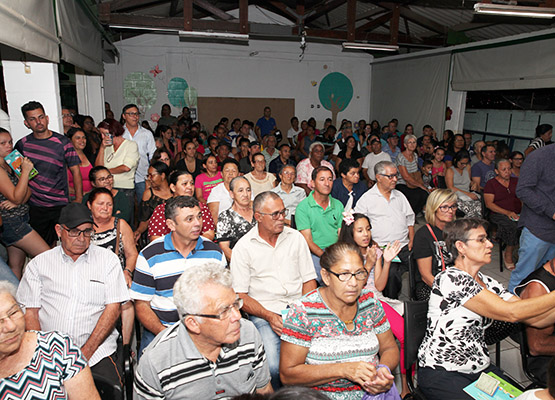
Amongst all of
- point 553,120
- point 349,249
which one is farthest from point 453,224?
point 553,120

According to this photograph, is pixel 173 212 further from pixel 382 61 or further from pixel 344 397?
pixel 382 61

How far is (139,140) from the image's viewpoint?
16.4ft

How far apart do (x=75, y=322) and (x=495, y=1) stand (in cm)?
628

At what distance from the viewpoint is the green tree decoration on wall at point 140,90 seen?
1126cm

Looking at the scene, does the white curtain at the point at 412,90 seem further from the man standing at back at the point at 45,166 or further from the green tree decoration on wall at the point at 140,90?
the man standing at back at the point at 45,166

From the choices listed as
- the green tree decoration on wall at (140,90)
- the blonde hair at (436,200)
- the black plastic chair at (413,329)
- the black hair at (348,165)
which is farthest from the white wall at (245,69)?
the black plastic chair at (413,329)

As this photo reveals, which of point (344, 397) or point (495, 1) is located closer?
point (344, 397)

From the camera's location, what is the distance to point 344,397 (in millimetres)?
1821

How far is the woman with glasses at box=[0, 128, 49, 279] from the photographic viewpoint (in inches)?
112

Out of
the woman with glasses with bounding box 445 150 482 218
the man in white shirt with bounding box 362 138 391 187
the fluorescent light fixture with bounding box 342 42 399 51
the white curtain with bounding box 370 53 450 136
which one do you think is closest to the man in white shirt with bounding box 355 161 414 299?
the woman with glasses with bounding box 445 150 482 218

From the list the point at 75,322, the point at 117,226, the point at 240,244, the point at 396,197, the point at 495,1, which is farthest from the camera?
the point at 495,1

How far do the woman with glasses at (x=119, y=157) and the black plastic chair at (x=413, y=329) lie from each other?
3.29 metres

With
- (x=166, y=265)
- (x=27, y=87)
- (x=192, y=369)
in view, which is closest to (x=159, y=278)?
(x=166, y=265)

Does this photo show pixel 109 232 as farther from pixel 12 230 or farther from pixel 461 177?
pixel 461 177
